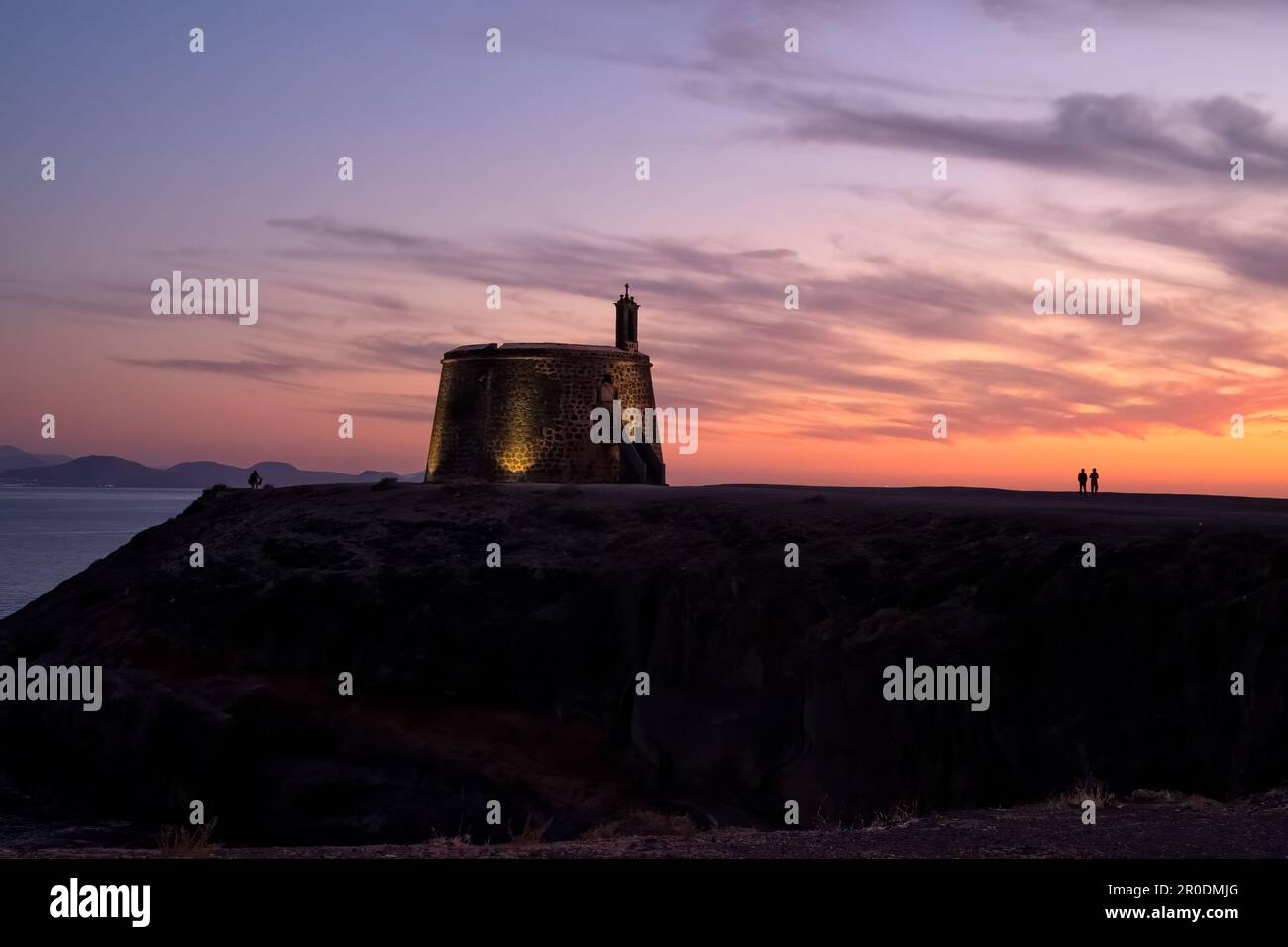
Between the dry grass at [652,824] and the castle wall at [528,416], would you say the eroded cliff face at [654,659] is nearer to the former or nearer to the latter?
the dry grass at [652,824]

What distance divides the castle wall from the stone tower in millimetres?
42

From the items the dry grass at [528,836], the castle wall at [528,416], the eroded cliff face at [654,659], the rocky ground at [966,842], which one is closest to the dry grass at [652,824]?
the eroded cliff face at [654,659]

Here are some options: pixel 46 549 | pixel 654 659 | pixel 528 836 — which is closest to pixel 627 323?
pixel 654 659

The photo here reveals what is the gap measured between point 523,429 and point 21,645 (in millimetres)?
21202

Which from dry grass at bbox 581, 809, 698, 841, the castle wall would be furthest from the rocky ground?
the castle wall

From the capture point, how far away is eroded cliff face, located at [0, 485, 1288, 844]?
20.7m

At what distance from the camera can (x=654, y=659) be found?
29.2m

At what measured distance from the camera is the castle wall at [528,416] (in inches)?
2072

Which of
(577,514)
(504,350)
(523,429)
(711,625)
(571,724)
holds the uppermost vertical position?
(504,350)

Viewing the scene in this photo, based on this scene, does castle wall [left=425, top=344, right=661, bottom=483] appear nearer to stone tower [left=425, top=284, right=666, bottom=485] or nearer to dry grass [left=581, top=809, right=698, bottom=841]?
stone tower [left=425, top=284, right=666, bottom=485]

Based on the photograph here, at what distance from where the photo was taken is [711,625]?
1131 inches

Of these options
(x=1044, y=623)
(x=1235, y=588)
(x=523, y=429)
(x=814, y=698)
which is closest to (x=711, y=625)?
(x=814, y=698)
